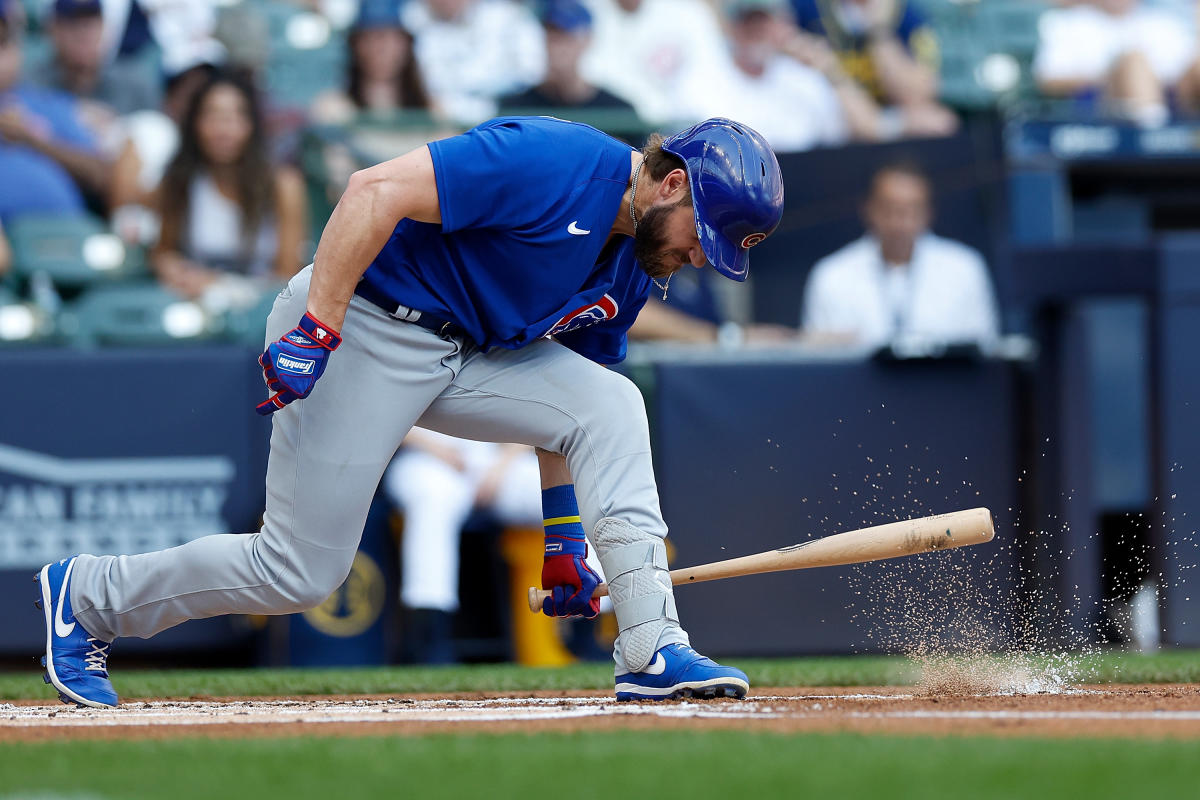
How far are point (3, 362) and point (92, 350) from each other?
348mm

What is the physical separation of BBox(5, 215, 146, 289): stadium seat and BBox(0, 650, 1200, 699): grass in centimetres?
223

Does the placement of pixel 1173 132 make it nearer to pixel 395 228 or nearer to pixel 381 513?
pixel 381 513

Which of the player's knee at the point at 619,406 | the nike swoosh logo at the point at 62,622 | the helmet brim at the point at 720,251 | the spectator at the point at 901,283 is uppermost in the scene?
the spectator at the point at 901,283

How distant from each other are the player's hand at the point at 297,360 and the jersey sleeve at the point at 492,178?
1.18ft

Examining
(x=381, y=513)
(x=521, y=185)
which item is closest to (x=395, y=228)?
(x=521, y=185)

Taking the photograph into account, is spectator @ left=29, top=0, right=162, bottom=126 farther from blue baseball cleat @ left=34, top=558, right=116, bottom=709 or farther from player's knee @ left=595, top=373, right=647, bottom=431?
player's knee @ left=595, top=373, right=647, bottom=431

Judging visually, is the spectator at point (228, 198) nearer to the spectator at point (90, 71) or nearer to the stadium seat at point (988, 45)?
the spectator at point (90, 71)

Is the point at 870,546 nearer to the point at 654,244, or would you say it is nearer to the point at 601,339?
the point at 601,339

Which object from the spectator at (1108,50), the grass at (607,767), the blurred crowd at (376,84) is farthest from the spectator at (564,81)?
the grass at (607,767)

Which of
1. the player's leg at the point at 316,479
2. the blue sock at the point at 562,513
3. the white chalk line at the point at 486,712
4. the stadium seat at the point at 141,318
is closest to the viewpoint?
the white chalk line at the point at 486,712

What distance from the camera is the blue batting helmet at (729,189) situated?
3.31m

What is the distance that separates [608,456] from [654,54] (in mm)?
5673

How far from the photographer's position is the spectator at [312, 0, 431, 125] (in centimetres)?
788

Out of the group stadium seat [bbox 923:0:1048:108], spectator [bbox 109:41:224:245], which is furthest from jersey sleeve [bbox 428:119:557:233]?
stadium seat [bbox 923:0:1048:108]
